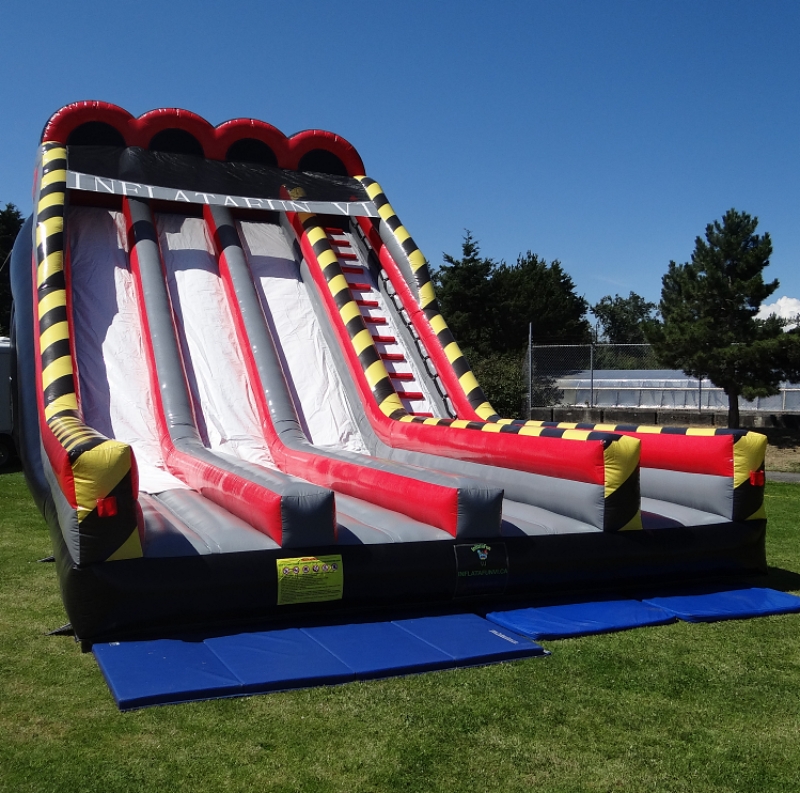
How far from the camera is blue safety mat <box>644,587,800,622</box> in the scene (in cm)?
406

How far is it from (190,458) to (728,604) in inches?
127

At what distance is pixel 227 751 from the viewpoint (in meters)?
2.56

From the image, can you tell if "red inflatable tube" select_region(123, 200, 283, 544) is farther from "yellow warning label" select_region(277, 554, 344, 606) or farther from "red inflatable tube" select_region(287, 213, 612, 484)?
"red inflatable tube" select_region(287, 213, 612, 484)

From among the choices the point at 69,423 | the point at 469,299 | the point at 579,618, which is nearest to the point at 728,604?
the point at 579,618

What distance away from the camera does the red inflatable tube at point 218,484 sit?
385cm

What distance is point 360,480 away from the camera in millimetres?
4906

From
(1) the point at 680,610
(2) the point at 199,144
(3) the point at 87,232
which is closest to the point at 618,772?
(1) the point at 680,610

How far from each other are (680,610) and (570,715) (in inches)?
57.9

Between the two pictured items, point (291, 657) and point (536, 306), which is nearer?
point (291, 657)

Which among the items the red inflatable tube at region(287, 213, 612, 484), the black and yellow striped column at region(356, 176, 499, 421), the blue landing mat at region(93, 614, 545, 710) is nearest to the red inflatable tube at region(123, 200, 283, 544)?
the blue landing mat at region(93, 614, 545, 710)

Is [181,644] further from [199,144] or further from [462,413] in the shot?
[199,144]

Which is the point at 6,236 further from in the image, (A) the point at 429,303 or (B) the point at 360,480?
(B) the point at 360,480

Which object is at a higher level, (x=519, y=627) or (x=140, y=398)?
(x=140, y=398)

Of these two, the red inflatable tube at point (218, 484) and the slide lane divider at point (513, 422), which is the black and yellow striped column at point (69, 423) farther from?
the slide lane divider at point (513, 422)
